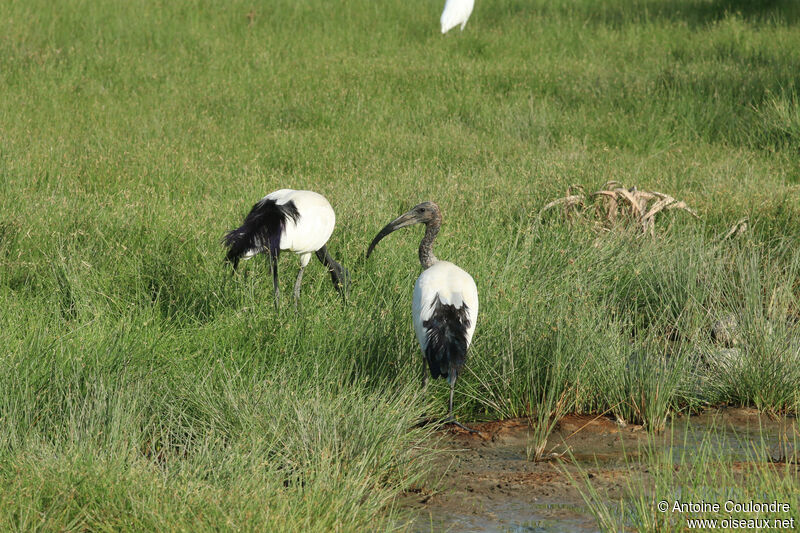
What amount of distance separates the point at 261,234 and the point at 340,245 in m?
1.23

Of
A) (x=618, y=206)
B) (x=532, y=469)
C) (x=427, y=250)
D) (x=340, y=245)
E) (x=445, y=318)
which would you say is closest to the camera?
(x=532, y=469)

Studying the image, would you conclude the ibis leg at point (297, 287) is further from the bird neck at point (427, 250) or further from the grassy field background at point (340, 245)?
the bird neck at point (427, 250)

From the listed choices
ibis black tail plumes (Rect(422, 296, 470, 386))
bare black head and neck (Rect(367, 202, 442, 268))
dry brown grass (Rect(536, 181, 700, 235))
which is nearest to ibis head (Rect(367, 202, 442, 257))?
bare black head and neck (Rect(367, 202, 442, 268))

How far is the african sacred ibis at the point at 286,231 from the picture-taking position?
18.2ft

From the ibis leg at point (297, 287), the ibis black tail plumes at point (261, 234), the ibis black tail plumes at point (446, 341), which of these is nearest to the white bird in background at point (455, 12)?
the ibis leg at point (297, 287)

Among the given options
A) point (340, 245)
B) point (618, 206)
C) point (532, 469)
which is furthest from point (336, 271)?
point (618, 206)

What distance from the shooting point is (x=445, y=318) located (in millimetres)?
4398

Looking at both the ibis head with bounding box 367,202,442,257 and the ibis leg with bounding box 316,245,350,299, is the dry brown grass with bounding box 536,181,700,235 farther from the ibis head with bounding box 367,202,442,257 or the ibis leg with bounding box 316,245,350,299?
the ibis head with bounding box 367,202,442,257

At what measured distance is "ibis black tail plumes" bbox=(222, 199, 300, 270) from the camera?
5.52 metres

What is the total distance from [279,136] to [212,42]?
3.79m

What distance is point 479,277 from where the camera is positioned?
227 inches

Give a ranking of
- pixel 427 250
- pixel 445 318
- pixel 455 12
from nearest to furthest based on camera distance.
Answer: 1. pixel 445 318
2. pixel 427 250
3. pixel 455 12

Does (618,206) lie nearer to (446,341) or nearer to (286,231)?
(286,231)

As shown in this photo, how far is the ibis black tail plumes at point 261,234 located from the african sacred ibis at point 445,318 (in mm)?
1165
